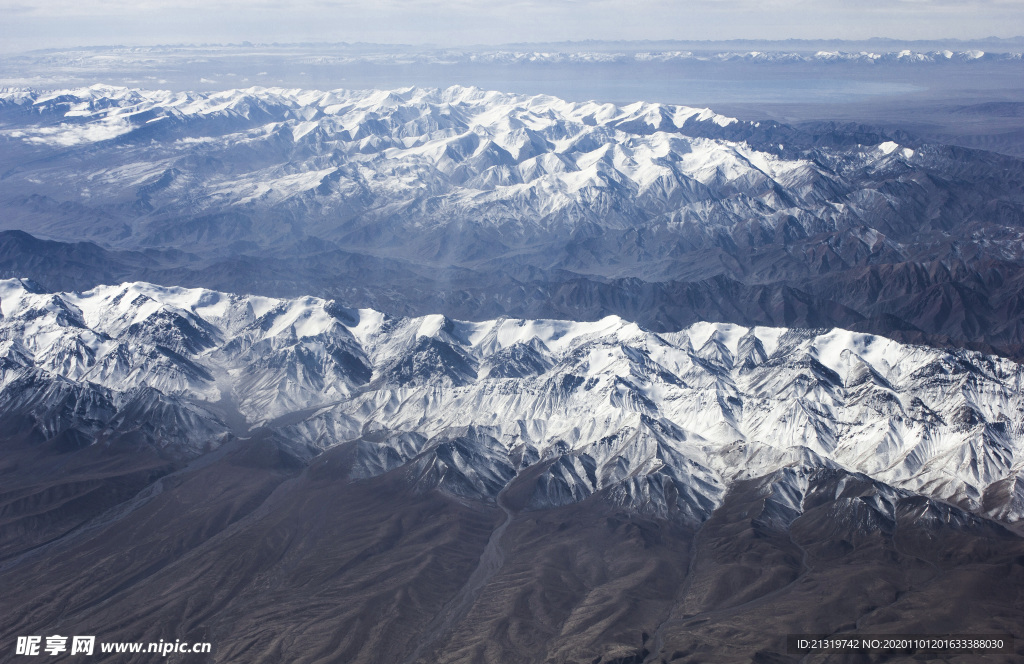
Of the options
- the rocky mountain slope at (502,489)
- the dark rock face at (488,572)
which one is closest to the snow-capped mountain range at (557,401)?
the rocky mountain slope at (502,489)

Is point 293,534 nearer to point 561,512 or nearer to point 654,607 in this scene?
point 561,512

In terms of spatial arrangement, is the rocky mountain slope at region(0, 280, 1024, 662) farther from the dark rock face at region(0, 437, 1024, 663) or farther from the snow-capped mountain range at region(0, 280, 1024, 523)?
the snow-capped mountain range at region(0, 280, 1024, 523)

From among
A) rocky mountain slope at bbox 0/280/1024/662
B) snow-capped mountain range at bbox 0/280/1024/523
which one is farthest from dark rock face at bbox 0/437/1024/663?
snow-capped mountain range at bbox 0/280/1024/523

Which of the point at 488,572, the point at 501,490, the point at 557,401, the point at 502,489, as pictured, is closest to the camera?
the point at 488,572

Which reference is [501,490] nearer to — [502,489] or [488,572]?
[502,489]

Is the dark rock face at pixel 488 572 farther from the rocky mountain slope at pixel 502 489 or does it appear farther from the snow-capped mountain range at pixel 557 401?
the snow-capped mountain range at pixel 557 401

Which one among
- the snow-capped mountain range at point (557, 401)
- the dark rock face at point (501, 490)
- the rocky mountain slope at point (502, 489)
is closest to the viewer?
the dark rock face at point (501, 490)

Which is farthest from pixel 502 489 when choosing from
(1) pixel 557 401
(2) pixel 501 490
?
(1) pixel 557 401

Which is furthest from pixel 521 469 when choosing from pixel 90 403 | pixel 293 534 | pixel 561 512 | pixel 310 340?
pixel 90 403
